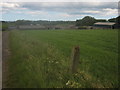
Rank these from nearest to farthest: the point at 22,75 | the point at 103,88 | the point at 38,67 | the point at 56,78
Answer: the point at 103,88 < the point at 56,78 < the point at 22,75 < the point at 38,67

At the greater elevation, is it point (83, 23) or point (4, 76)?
point (83, 23)

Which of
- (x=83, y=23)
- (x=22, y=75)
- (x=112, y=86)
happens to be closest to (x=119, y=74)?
(x=112, y=86)

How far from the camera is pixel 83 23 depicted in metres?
110

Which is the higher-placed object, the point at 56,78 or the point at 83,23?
the point at 83,23

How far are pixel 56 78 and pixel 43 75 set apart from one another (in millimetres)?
522

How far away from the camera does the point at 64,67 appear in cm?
665

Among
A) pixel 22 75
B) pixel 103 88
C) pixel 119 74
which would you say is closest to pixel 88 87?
pixel 103 88

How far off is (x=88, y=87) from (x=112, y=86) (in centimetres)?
74

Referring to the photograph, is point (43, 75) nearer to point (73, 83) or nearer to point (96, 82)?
point (73, 83)

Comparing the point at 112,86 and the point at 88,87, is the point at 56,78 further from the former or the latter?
the point at 112,86

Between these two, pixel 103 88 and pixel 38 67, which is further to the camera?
pixel 38 67

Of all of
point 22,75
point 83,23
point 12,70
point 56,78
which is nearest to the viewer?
point 56,78

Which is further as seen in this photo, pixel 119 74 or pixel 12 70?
pixel 12 70

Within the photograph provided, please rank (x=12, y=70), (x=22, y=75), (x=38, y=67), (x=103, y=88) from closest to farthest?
(x=103, y=88)
(x=22, y=75)
(x=38, y=67)
(x=12, y=70)
